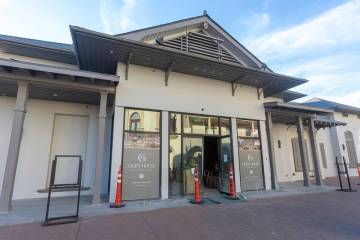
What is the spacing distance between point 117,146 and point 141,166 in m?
1.09

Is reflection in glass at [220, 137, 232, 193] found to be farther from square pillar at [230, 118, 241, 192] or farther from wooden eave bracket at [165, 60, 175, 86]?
wooden eave bracket at [165, 60, 175, 86]

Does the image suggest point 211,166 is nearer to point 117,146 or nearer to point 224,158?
point 224,158

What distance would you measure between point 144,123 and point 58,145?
3957mm

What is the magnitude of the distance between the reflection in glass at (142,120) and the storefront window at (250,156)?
386cm

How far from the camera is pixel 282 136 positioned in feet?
42.1

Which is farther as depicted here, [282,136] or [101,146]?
[282,136]

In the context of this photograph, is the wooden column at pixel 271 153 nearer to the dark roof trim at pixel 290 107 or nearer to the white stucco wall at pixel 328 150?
the dark roof trim at pixel 290 107

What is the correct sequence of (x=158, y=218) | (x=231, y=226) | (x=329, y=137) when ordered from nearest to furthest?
(x=231, y=226)
(x=158, y=218)
(x=329, y=137)

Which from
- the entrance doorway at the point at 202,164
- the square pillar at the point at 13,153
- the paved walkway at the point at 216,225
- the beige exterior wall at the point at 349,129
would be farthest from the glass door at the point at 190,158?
the beige exterior wall at the point at 349,129

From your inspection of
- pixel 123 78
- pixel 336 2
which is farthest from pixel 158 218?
pixel 336 2

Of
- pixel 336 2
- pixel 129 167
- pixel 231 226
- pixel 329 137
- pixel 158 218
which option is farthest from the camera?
pixel 329 137

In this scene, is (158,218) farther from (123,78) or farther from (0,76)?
(0,76)

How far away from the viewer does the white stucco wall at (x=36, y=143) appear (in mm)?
7477

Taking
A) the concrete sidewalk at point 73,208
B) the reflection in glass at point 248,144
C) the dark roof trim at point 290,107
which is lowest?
the concrete sidewalk at point 73,208
